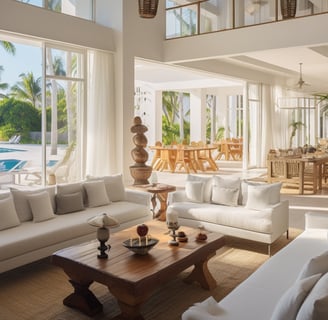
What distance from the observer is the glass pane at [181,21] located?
9570 mm

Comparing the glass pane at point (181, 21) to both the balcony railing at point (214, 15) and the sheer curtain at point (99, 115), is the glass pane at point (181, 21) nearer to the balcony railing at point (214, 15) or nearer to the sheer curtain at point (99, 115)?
the balcony railing at point (214, 15)

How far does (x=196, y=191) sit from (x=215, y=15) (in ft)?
17.8

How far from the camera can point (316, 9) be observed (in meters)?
8.27

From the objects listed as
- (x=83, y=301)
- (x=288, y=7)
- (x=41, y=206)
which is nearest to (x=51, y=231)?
(x=41, y=206)

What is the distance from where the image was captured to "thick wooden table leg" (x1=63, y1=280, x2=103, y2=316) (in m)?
3.32

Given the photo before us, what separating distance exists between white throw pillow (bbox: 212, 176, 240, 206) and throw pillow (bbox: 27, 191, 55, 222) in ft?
7.30

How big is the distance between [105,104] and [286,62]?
576 centimetres

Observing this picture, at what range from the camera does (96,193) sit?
18.0 ft

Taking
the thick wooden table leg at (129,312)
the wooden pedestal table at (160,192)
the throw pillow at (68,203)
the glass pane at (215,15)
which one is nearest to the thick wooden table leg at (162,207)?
the wooden pedestal table at (160,192)

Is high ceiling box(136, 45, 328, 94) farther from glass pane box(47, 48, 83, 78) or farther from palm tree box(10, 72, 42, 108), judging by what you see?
palm tree box(10, 72, 42, 108)

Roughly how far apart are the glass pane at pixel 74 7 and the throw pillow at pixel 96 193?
3.74 m

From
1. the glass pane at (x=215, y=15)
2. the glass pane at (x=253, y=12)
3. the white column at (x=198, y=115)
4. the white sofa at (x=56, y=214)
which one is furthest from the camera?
the white column at (x=198, y=115)

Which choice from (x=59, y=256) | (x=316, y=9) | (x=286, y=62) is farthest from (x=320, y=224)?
(x=286, y=62)

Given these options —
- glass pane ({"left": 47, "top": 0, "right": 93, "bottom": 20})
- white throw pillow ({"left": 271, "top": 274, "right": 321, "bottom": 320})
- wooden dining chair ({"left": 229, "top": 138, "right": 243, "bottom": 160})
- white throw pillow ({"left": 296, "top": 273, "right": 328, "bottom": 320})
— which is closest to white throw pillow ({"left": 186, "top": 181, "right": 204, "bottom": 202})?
white throw pillow ({"left": 271, "top": 274, "right": 321, "bottom": 320})
